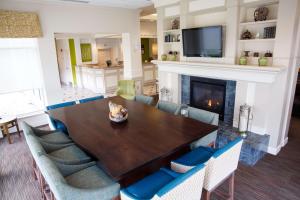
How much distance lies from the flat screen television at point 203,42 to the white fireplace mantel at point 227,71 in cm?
23

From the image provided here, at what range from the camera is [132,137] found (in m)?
2.19

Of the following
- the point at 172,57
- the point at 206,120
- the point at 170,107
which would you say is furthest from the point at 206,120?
the point at 172,57

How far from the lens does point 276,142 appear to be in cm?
324

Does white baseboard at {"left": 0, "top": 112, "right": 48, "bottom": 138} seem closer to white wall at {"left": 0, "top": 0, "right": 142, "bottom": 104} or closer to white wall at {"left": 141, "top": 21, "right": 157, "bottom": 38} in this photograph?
white wall at {"left": 0, "top": 0, "right": 142, "bottom": 104}

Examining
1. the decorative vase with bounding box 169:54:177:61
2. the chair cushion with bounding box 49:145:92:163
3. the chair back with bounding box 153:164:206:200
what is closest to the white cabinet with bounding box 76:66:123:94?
the decorative vase with bounding box 169:54:177:61

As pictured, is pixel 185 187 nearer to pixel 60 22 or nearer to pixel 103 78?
pixel 60 22

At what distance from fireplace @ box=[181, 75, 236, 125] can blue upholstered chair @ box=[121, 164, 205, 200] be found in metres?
2.51

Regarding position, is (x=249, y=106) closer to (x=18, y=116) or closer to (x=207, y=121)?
(x=207, y=121)

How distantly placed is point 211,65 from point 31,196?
11.2 ft

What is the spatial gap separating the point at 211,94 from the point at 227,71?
0.77m

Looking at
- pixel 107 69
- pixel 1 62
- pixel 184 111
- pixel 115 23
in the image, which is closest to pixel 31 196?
pixel 184 111

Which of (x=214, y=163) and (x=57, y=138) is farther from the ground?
(x=214, y=163)

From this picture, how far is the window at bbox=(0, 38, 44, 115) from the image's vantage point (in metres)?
4.23

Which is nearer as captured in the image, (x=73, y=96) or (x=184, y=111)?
(x=184, y=111)
